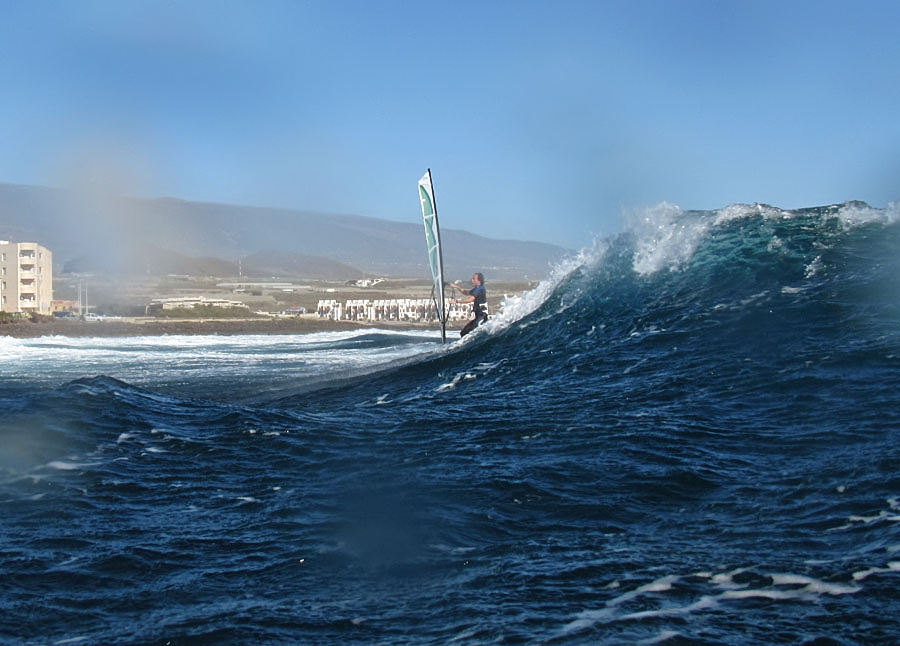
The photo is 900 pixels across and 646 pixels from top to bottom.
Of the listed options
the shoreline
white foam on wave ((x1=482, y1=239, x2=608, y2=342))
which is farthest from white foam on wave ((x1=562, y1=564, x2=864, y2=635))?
the shoreline

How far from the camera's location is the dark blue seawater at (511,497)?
3439 millimetres

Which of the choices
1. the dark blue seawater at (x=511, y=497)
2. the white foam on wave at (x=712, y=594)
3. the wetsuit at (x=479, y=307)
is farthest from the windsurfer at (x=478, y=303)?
the white foam on wave at (x=712, y=594)

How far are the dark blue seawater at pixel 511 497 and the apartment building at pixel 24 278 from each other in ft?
149

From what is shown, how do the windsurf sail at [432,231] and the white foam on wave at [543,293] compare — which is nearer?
the white foam on wave at [543,293]

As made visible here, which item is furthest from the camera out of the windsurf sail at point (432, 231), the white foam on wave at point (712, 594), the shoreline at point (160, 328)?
the shoreline at point (160, 328)

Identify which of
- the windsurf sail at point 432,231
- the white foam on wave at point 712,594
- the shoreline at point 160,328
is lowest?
the white foam on wave at point 712,594

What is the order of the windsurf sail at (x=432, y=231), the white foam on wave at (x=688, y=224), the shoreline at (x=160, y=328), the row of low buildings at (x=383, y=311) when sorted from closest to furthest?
the white foam on wave at (x=688, y=224)
the windsurf sail at (x=432, y=231)
the shoreline at (x=160, y=328)
the row of low buildings at (x=383, y=311)

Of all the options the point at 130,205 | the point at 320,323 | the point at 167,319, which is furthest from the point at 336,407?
the point at 130,205

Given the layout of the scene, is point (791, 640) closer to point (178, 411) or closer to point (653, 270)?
point (178, 411)

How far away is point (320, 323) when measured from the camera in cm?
3778

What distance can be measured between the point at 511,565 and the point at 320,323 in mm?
34244

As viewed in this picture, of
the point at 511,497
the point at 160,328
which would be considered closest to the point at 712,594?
the point at 511,497

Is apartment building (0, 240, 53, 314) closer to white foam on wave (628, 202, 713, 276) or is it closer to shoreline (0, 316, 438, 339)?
shoreline (0, 316, 438, 339)

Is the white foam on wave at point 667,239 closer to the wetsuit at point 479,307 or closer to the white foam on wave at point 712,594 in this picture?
the wetsuit at point 479,307
